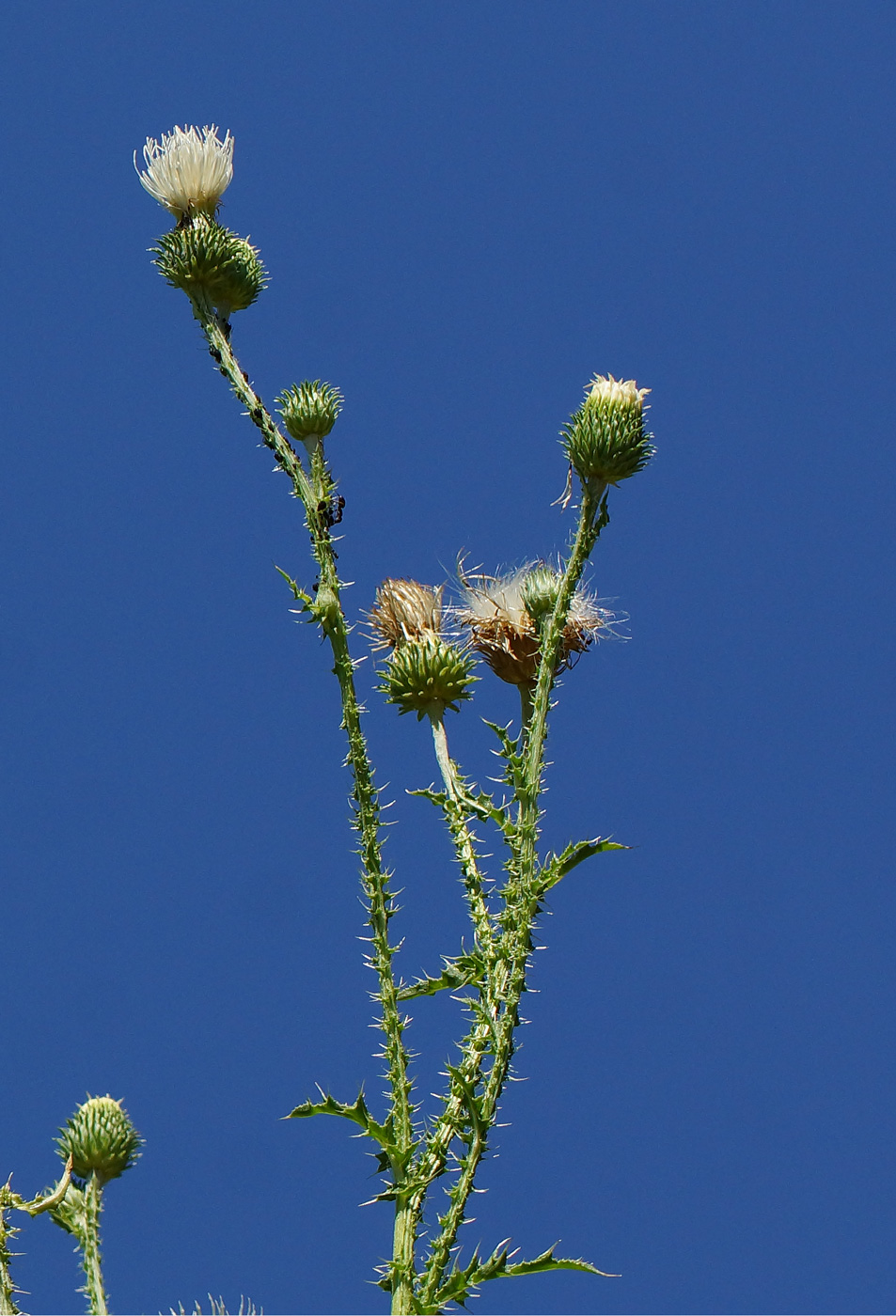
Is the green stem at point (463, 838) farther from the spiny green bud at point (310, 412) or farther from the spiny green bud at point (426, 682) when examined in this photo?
the spiny green bud at point (310, 412)

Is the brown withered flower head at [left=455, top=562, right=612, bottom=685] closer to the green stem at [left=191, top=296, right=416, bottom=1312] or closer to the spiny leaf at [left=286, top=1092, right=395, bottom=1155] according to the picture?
the green stem at [left=191, top=296, right=416, bottom=1312]

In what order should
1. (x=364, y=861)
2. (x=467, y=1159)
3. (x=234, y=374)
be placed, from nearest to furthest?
(x=467, y=1159)
(x=364, y=861)
(x=234, y=374)

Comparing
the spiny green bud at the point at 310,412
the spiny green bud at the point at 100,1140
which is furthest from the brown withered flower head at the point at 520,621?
the spiny green bud at the point at 100,1140

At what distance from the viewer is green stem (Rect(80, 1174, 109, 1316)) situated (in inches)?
202

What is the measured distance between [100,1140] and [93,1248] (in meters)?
0.51

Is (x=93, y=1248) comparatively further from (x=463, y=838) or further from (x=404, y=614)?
(x=404, y=614)

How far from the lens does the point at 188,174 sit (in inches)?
236

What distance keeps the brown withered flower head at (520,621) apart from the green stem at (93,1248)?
261cm

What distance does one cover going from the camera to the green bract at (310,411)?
5676mm

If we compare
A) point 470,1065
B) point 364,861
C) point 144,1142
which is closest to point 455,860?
point 364,861

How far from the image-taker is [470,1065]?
4.96 meters

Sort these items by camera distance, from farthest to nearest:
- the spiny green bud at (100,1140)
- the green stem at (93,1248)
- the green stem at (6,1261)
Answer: the spiny green bud at (100,1140) → the green stem at (93,1248) → the green stem at (6,1261)

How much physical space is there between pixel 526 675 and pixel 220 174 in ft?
8.07

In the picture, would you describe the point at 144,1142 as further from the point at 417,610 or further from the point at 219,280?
the point at 219,280
